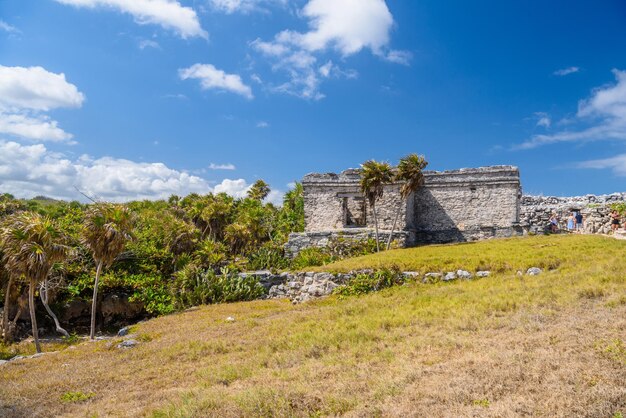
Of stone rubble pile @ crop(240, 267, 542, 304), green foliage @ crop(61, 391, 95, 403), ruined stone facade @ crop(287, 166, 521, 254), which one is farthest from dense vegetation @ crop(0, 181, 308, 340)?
green foliage @ crop(61, 391, 95, 403)

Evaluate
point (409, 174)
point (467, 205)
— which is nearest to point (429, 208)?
point (467, 205)

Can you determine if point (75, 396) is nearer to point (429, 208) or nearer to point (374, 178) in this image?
point (374, 178)

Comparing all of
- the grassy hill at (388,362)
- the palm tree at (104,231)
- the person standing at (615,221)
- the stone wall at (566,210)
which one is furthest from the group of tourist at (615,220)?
the palm tree at (104,231)

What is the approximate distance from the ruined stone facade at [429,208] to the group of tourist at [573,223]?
2106 millimetres

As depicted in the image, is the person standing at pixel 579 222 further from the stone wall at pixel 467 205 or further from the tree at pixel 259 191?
the tree at pixel 259 191

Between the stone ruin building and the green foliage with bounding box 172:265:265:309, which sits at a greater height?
the stone ruin building

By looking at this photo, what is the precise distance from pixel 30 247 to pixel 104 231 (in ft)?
8.43

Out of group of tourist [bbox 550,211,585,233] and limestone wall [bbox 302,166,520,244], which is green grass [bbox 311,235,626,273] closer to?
group of tourist [bbox 550,211,585,233]

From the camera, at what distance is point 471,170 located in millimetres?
24578

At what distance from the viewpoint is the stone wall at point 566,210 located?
22891 mm

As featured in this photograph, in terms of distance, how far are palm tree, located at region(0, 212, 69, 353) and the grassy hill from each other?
11.4 ft

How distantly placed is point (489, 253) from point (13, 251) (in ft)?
57.7

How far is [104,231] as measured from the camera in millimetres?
16016

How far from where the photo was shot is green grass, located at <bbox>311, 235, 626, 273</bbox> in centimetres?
1439
